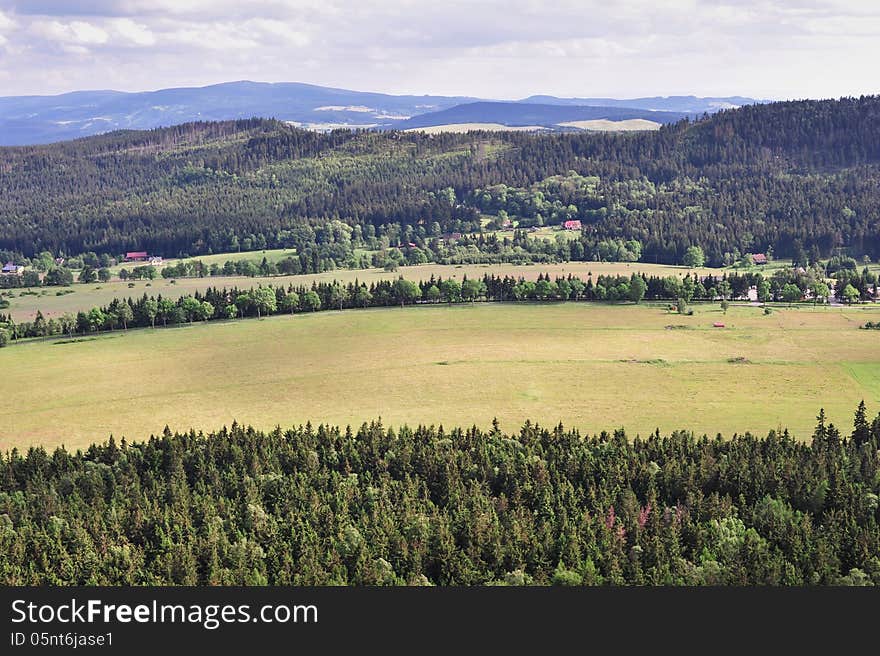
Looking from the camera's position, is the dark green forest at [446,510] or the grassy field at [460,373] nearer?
the dark green forest at [446,510]

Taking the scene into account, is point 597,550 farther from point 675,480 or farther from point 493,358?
point 493,358

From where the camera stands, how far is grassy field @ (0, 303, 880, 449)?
114 meters

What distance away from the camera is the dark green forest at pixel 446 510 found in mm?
67062

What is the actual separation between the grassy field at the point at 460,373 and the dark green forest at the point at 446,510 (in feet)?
50.5

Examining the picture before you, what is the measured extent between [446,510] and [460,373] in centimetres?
5937

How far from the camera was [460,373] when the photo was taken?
13562 cm

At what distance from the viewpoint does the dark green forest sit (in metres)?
67.1

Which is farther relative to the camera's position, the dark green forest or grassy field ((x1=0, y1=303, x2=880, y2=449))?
grassy field ((x1=0, y1=303, x2=880, y2=449))

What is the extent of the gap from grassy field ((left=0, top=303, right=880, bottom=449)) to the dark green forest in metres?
15.4

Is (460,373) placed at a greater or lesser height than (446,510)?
lesser

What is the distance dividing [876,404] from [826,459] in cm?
3534

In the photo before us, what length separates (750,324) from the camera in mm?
169000

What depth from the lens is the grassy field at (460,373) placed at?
114 metres

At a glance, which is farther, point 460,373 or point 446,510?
point 460,373
